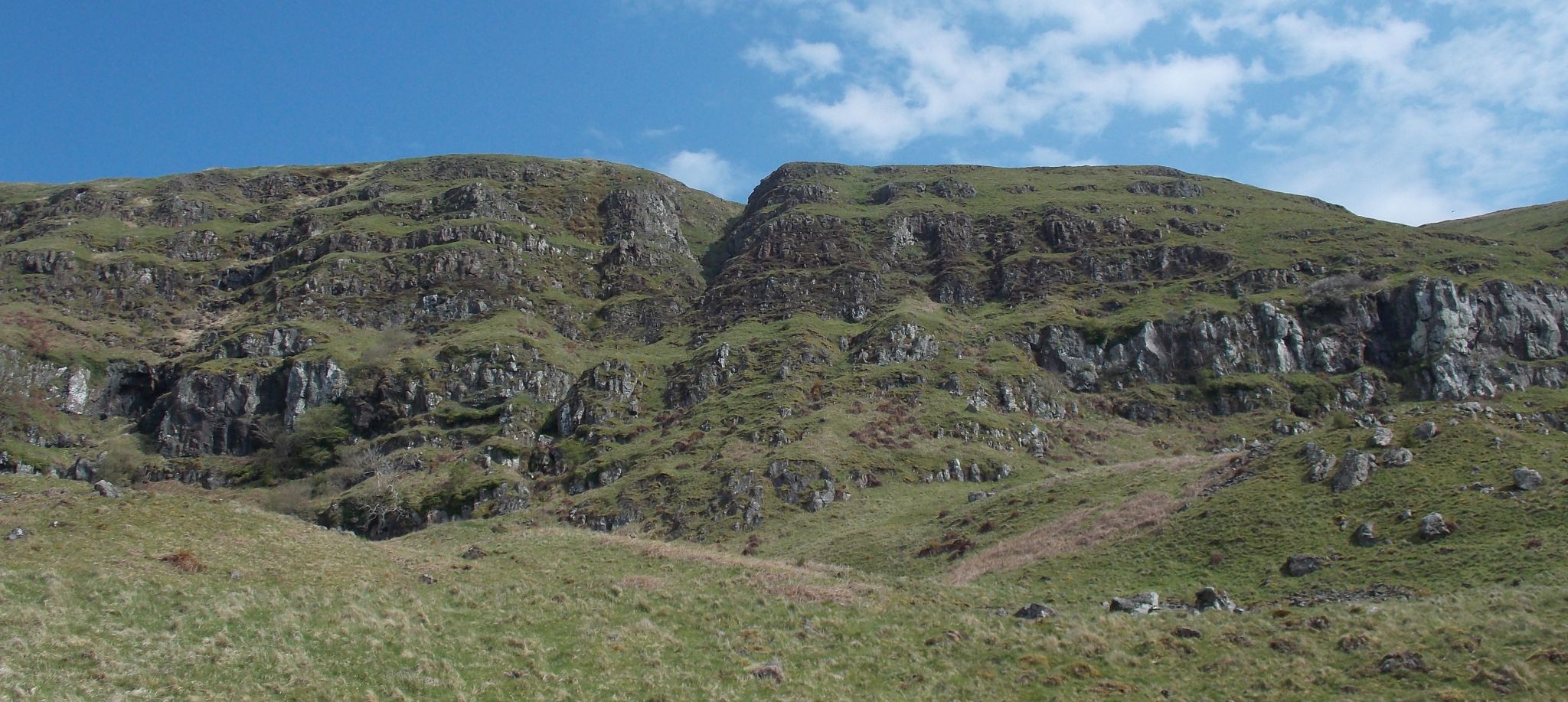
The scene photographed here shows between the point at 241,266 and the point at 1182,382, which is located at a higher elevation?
the point at 241,266

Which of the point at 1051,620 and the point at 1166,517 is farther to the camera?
→ the point at 1166,517

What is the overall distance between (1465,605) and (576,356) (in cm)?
12620

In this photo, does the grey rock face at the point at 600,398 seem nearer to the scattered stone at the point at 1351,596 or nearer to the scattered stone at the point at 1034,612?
the scattered stone at the point at 1034,612

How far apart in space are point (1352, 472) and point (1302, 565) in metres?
10.6

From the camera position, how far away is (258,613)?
25344 mm

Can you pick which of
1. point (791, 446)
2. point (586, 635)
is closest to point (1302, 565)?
point (586, 635)

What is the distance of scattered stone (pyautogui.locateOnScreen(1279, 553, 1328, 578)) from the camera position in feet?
124

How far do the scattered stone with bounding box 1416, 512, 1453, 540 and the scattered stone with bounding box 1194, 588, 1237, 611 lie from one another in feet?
36.9

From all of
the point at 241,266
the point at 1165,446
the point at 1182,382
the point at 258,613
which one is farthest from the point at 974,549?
the point at 241,266

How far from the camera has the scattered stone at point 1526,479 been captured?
1537 inches

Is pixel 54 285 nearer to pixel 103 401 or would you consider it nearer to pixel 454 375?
pixel 103 401

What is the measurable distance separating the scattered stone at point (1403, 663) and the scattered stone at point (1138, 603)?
31.5 feet

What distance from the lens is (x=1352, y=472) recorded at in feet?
148

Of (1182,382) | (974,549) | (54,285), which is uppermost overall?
(54,285)
